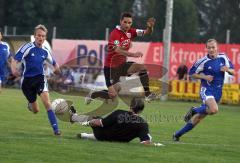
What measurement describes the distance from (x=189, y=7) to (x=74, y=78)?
31.7 m

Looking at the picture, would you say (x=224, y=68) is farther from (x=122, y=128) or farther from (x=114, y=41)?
(x=122, y=128)

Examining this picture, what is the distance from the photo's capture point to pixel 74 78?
3856cm

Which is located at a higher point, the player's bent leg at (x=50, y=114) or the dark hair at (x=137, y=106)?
the dark hair at (x=137, y=106)

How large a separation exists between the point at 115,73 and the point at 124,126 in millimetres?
3211

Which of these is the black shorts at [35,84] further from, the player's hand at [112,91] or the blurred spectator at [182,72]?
the blurred spectator at [182,72]

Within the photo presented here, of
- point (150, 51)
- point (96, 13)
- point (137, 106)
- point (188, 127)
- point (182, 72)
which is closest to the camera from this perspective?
point (137, 106)

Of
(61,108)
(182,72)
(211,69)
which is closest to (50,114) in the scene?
(61,108)

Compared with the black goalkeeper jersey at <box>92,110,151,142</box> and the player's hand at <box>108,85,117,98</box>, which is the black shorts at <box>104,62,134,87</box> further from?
the black goalkeeper jersey at <box>92,110,151,142</box>

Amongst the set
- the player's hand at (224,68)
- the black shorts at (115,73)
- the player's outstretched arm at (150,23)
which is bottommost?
the black shorts at (115,73)

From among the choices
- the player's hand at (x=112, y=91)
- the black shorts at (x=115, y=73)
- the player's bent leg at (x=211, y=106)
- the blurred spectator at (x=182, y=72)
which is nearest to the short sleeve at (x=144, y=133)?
the player's bent leg at (x=211, y=106)

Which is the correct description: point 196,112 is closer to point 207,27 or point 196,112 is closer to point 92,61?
point 92,61

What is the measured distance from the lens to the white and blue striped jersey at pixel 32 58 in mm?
14883

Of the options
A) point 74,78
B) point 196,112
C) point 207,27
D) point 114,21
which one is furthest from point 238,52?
point 207,27

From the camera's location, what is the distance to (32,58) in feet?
49.0
